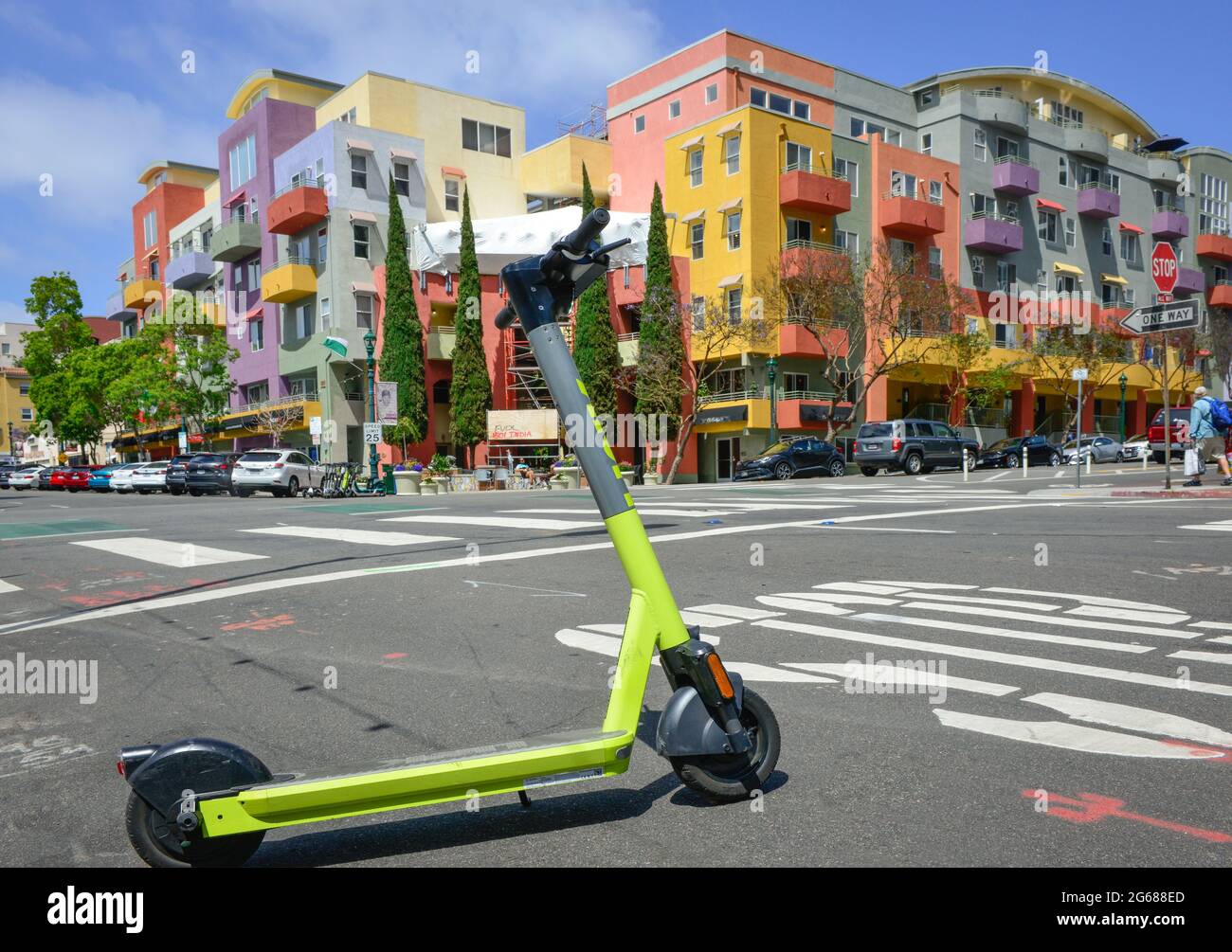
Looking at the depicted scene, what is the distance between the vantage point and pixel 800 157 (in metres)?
46.0

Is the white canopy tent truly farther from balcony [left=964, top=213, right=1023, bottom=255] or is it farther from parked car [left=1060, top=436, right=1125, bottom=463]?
parked car [left=1060, top=436, right=1125, bottom=463]

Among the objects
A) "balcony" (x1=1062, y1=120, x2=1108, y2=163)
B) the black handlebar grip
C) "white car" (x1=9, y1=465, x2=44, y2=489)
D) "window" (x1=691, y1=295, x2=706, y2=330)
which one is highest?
"balcony" (x1=1062, y1=120, x2=1108, y2=163)

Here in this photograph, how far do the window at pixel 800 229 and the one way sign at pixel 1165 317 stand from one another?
29962 millimetres

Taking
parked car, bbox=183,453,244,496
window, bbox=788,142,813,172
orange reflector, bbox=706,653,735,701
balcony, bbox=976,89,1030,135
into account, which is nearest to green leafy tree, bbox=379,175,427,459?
parked car, bbox=183,453,244,496

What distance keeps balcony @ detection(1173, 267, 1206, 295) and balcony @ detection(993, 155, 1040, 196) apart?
18.3 metres

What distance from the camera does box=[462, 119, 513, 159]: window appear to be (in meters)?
51.7

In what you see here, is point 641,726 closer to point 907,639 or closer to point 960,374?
point 907,639

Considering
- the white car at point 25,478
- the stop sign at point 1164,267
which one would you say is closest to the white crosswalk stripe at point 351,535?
the stop sign at point 1164,267

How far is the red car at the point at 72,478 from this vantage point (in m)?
49.9

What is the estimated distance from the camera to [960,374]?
5028 centimetres

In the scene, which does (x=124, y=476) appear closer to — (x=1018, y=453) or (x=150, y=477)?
(x=150, y=477)

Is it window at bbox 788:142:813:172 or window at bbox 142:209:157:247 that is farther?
window at bbox 142:209:157:247

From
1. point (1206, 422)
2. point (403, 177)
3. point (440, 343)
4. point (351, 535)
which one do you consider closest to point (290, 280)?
point (403, 177)
